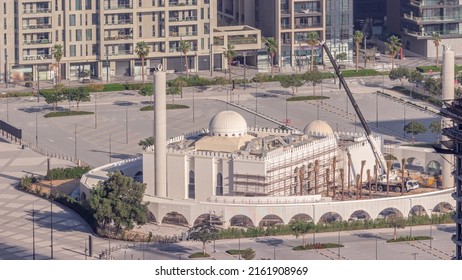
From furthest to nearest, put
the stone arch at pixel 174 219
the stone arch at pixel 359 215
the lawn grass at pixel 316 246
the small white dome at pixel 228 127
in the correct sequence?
the small white dome at pixel 228 127
the stone arch at pixel 359 215
the stone arch at pixel 174 219
the lawn grass at pixel 316 246

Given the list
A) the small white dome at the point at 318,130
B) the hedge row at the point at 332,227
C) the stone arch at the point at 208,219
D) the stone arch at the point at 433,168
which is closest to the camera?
the hedge row at the point at 332,227

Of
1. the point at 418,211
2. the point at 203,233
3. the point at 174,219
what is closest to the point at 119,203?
the point at 174,219

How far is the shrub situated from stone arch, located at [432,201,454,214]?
33698mm

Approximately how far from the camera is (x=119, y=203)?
172000 mm

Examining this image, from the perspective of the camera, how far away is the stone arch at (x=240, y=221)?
6841 inches

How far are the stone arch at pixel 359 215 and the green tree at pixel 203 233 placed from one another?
12.8m

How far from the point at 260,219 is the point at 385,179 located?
698 inches

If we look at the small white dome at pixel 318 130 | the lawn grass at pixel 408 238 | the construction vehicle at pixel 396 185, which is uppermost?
the small white dome at pixel 318 130

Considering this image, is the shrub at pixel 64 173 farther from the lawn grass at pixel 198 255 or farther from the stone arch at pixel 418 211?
the stone arch at pixel 418 211

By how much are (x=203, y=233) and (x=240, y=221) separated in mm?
10301

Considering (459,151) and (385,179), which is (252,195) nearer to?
(385,179)

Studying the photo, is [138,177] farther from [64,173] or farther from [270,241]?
[270,241]

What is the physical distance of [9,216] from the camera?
178375 mm

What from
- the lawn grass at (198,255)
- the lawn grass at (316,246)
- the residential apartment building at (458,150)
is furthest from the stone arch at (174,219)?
the residential apartment building at (458,150)
